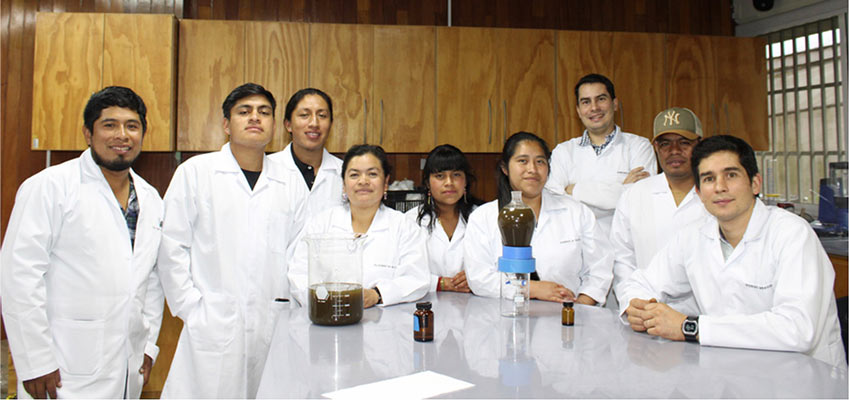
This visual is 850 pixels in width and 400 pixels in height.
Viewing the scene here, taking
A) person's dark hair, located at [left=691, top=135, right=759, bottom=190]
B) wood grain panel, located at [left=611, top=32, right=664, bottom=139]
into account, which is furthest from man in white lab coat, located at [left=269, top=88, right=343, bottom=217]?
wood grain panel, located at [left=611, top=32, right=664, bottom=139]

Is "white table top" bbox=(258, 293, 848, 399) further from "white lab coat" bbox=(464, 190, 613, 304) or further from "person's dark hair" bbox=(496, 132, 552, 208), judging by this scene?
"person's dark hair" bbox=(496, 132, 552, 208)

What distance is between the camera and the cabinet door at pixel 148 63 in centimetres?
371

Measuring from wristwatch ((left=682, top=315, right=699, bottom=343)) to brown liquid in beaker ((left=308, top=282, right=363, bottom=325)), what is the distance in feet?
2.90

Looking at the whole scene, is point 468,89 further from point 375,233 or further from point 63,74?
point 63,74

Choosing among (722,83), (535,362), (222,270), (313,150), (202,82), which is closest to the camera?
(535,362)

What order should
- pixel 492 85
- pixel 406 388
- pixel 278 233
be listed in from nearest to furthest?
1. pixel 406 388
2. pixel 278 233
3. pixel 492 85

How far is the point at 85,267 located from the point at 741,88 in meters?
4.34

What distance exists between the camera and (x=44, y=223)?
1.88m

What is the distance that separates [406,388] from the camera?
1.15m

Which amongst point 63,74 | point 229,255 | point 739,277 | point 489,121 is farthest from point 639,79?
point 63,74

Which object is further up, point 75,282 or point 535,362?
point 75,282

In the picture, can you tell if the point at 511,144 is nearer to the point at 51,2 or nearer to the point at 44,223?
the point at 44,223

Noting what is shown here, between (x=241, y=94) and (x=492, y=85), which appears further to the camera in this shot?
(x=492, y=85)

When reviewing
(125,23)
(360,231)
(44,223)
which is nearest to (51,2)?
(125,23)
